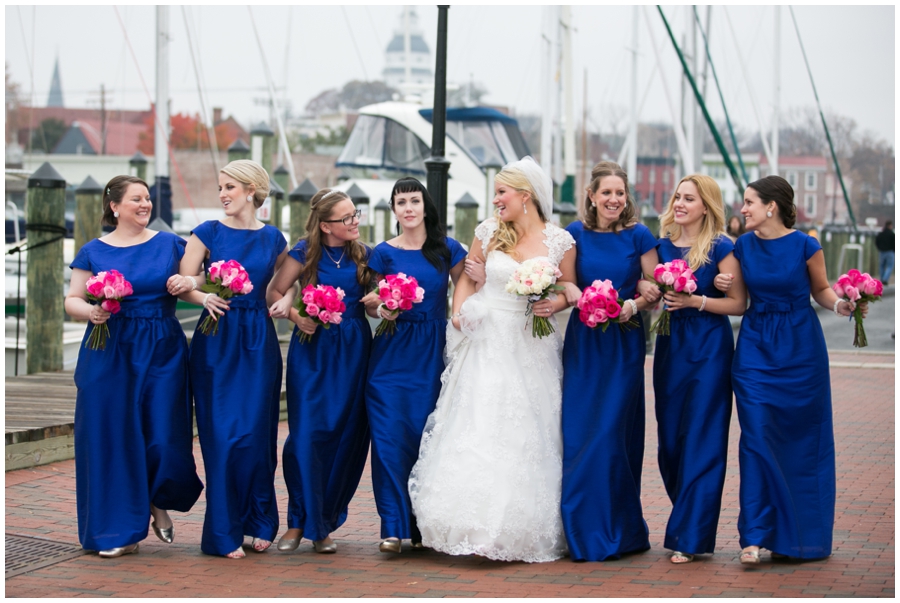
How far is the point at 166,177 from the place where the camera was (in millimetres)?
20469

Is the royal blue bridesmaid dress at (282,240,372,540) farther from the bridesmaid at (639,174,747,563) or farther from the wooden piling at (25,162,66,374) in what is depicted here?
the wooden piling at (25,162,66,374)

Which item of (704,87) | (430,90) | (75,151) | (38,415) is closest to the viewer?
(38,415)

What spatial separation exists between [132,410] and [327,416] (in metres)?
1.07

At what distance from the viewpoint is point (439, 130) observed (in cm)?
936

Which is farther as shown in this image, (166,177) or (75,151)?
(75,151)

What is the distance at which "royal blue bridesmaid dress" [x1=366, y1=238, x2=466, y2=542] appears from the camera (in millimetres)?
5855

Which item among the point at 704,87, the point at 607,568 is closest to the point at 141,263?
the point at 607,568

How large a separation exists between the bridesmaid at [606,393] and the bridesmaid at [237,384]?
1.67m

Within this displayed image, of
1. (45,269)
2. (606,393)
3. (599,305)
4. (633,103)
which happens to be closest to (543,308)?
(599,305)

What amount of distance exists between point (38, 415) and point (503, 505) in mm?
4518

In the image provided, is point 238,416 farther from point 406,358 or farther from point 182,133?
point 182,133

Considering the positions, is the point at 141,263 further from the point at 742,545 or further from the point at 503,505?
the point at 742,545

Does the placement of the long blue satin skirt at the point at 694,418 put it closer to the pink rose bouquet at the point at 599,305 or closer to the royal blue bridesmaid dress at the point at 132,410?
the pink rose bouquet at the point at 599,305

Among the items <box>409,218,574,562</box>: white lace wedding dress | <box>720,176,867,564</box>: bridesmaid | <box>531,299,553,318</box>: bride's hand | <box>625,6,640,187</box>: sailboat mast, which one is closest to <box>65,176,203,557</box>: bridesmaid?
<box>409,218,574,562</box>: white lace wedding dress
